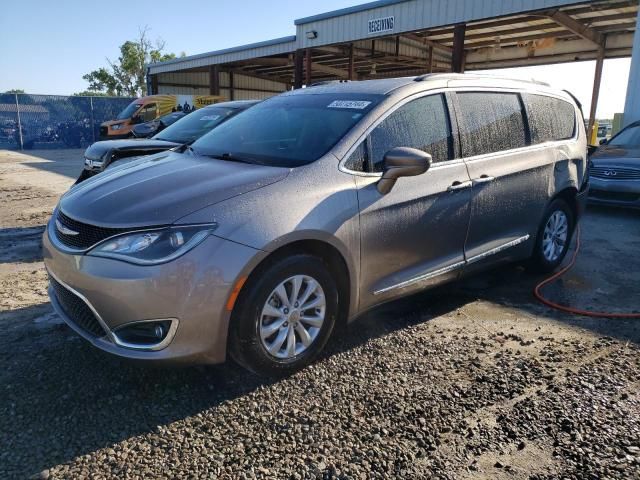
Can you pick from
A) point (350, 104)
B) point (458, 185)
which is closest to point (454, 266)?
point (458, 185)

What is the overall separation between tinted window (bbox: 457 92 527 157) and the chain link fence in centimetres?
2448

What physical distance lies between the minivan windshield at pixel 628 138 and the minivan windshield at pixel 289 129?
23.9ft

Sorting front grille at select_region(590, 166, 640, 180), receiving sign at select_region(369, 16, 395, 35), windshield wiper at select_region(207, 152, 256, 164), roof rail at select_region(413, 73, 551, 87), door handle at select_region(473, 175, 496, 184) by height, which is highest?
receiving sign at select_region(369, 16, 395, 35)

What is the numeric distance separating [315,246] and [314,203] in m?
0.26

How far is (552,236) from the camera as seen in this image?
4.98 metres

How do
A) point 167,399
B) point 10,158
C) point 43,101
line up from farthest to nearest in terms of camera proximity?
point 43,101
point 10,158
point 167,399

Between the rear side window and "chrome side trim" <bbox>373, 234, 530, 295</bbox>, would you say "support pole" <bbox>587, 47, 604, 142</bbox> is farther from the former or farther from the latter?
"chrome side trim" <bbox>373, 234, 530, 295</bbox>

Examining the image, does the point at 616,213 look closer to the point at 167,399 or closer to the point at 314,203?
the point at 314,203

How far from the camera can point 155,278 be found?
2.49m

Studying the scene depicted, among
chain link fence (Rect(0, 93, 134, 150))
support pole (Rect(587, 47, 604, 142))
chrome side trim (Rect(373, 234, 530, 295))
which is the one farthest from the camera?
chain link fence (Rect(0, 93, 134, 150))

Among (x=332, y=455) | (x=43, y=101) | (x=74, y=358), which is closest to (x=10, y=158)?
(x=43, y=101)

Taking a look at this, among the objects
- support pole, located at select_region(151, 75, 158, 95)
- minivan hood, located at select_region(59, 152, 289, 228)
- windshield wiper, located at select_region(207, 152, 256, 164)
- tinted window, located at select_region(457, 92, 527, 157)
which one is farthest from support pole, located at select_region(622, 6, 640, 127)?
support pole, located at select_region(151, 75, 158, 95)

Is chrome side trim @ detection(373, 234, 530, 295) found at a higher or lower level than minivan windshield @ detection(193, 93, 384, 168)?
lower

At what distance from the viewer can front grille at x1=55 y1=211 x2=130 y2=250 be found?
2662 millimetres
